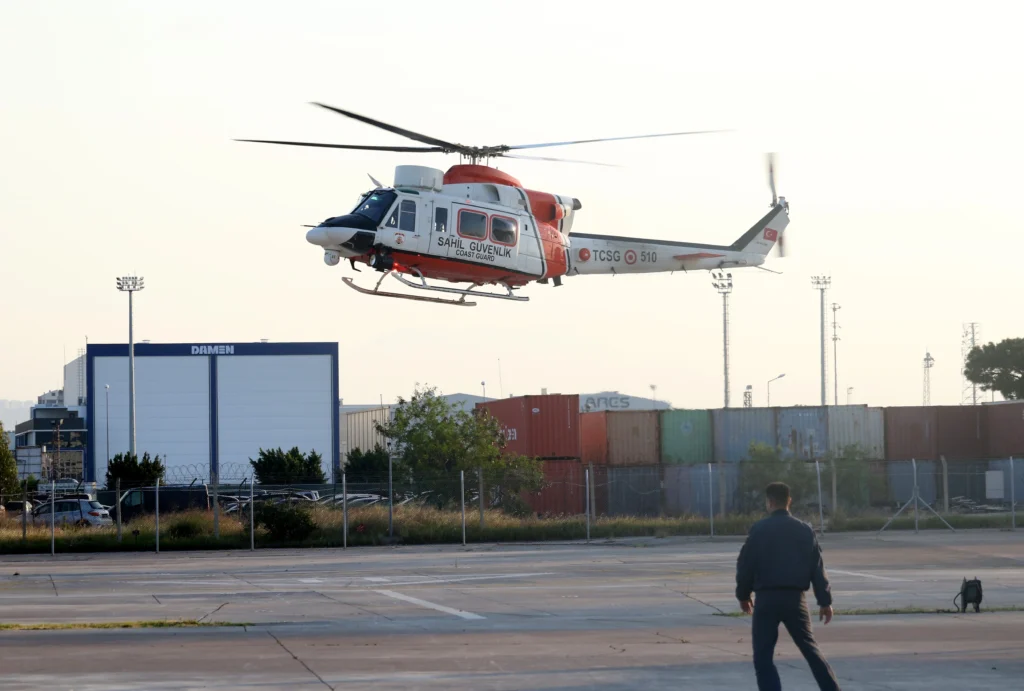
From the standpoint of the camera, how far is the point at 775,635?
9.49m

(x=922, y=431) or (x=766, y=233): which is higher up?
(x=766, y=233)

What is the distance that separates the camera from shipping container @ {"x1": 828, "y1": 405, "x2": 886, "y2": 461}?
52300 mm

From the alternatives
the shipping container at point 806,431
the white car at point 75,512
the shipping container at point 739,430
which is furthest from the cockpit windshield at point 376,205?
the shipping container at point 806,431

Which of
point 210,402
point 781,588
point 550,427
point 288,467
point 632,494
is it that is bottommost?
point 632,494

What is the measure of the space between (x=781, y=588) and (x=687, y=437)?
43.3m

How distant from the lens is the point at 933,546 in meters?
30.3

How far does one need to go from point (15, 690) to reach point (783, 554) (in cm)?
668

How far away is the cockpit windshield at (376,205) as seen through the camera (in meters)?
25.4

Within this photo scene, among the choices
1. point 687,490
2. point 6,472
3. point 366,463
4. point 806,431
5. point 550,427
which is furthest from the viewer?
point 366,463

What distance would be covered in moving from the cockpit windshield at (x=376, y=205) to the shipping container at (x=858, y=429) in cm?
3088

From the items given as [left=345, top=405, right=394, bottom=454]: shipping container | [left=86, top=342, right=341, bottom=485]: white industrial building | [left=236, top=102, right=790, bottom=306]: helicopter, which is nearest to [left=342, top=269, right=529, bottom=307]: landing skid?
[left=236, top=102, right=790, bottom=306]: helicopter

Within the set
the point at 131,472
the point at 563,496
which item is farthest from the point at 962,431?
the point at 131,472

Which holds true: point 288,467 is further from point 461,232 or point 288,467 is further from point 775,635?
point 775,635

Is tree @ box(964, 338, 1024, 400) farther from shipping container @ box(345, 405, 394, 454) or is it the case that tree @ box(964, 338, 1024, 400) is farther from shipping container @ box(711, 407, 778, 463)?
shipping container @ box(711, 407, 778, 463)
